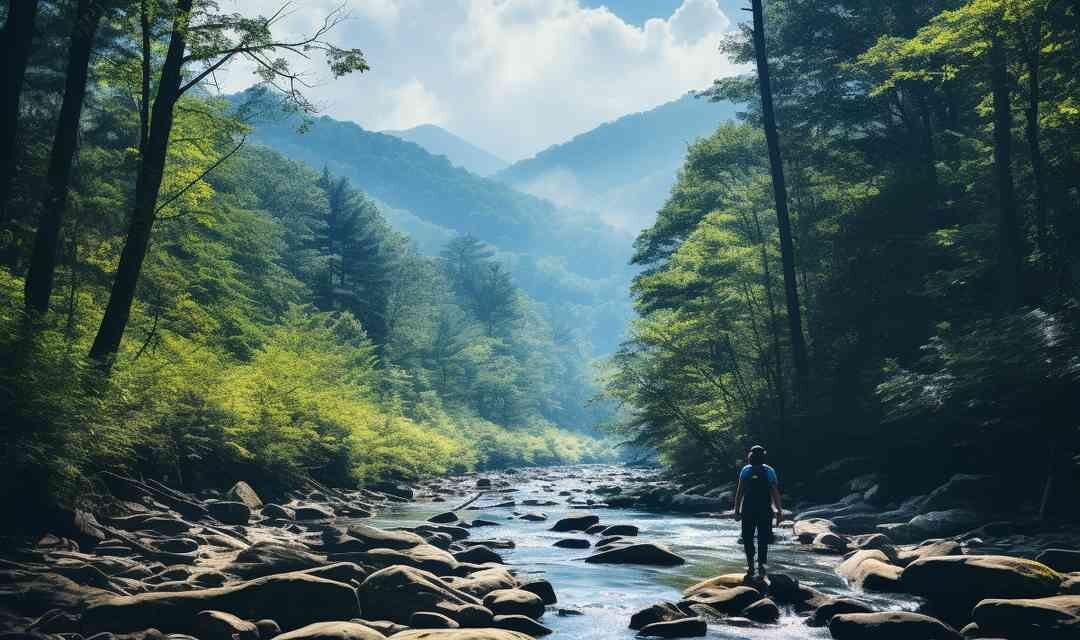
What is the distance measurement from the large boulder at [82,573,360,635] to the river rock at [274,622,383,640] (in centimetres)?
116

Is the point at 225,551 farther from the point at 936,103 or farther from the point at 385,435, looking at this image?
the point at 936,103

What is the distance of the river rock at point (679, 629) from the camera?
8.53 metres

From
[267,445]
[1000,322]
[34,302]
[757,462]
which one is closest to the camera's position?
[757,462]

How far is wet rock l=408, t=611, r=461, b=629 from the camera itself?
26.5ft

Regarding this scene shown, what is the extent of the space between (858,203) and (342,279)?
39.1 metres

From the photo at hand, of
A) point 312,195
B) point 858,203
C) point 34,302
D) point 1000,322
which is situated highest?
point 312,195

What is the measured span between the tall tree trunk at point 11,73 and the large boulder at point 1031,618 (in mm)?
13174

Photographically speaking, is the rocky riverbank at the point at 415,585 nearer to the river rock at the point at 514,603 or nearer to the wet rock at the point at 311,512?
the river rock at the point at 514,603

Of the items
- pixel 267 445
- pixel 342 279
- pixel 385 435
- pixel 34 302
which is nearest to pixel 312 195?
pixel 342 279

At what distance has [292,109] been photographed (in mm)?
14859

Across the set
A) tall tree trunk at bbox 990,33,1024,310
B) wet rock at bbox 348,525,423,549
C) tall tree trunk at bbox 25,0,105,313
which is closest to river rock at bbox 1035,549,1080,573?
tall tree trunk at bbox 990,33,1024,310

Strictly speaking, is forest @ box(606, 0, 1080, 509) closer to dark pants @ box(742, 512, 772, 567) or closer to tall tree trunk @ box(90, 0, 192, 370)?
dark pants @ box(742, 512, 772, 567)

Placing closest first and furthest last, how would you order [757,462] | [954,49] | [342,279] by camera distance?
[757,462] → [954,49] → [342,279]

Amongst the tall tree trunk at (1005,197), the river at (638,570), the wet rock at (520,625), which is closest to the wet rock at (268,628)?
the wet rock at (520,625)
